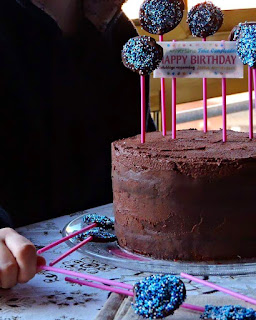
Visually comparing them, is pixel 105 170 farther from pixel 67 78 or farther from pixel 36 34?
pixel 36 34

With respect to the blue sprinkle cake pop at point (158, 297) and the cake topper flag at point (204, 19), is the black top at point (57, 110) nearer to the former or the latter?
the cake topper flag at point (204, 19)

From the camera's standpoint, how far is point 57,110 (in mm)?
1609

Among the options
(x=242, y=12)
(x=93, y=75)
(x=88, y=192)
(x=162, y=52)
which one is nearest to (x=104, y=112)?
(x=93, y=75)

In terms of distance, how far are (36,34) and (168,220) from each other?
2.17 feet

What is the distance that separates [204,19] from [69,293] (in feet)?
2.15

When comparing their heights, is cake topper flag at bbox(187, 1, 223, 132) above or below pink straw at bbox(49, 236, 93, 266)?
above

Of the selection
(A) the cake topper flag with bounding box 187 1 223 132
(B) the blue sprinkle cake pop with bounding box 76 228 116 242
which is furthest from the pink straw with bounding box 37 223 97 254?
(A) the cake topper flag with bounding box 187 1 223 132

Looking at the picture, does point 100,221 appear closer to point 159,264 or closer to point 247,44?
point 159,264

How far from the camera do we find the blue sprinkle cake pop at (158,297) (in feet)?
2.75

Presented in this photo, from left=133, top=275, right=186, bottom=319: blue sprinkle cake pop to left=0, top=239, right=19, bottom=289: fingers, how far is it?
0.69ft

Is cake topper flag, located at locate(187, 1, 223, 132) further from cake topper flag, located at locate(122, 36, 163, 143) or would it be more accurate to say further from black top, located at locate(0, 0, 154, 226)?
black top, located at locate(0, 0, 154, 226)

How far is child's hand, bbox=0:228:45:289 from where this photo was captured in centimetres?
96

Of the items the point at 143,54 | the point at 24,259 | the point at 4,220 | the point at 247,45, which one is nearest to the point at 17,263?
the point at 24,259

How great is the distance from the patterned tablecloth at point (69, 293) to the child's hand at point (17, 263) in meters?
0.03
